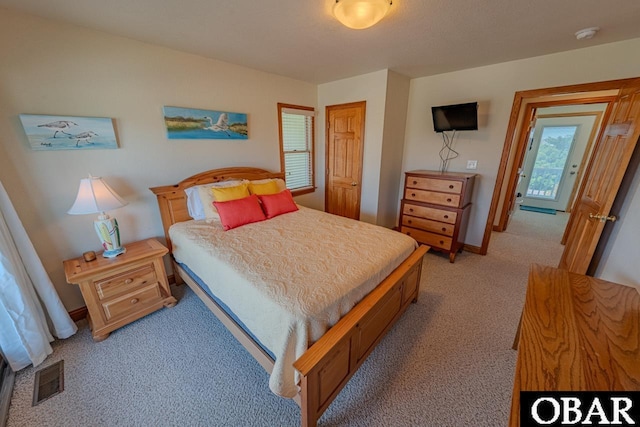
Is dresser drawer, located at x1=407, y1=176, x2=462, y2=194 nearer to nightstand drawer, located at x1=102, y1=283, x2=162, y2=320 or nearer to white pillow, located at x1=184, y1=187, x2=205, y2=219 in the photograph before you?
white pillow, located at x1=184, y1=187, x2=205, y2=219

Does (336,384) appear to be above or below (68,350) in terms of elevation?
above

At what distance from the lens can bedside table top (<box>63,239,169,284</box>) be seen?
5.60 ft

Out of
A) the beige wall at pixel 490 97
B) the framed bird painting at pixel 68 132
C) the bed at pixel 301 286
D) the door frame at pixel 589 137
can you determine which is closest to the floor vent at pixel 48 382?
the bed at pixel 301 286

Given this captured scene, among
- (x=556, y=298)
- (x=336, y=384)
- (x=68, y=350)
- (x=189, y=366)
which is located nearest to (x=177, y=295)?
(x=68, y=350)

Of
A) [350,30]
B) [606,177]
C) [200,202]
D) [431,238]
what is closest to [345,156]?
[431,238]

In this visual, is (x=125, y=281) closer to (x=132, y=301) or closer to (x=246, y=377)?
(x=132, y=301)

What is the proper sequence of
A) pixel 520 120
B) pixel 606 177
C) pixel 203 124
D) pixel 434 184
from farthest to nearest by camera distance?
pixel 520 120 → pixel 434 184 → pixel 203 124 → pixel 606 177

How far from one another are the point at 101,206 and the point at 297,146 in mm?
2539

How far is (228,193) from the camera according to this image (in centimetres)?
249

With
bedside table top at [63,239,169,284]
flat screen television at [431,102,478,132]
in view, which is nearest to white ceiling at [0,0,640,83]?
flat screen television at [431,102,478,132]

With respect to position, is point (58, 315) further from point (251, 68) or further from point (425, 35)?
point (425, 35)

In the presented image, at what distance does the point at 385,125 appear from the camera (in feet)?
10.3

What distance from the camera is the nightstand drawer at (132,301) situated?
1.88m

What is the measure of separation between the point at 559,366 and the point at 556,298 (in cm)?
52
